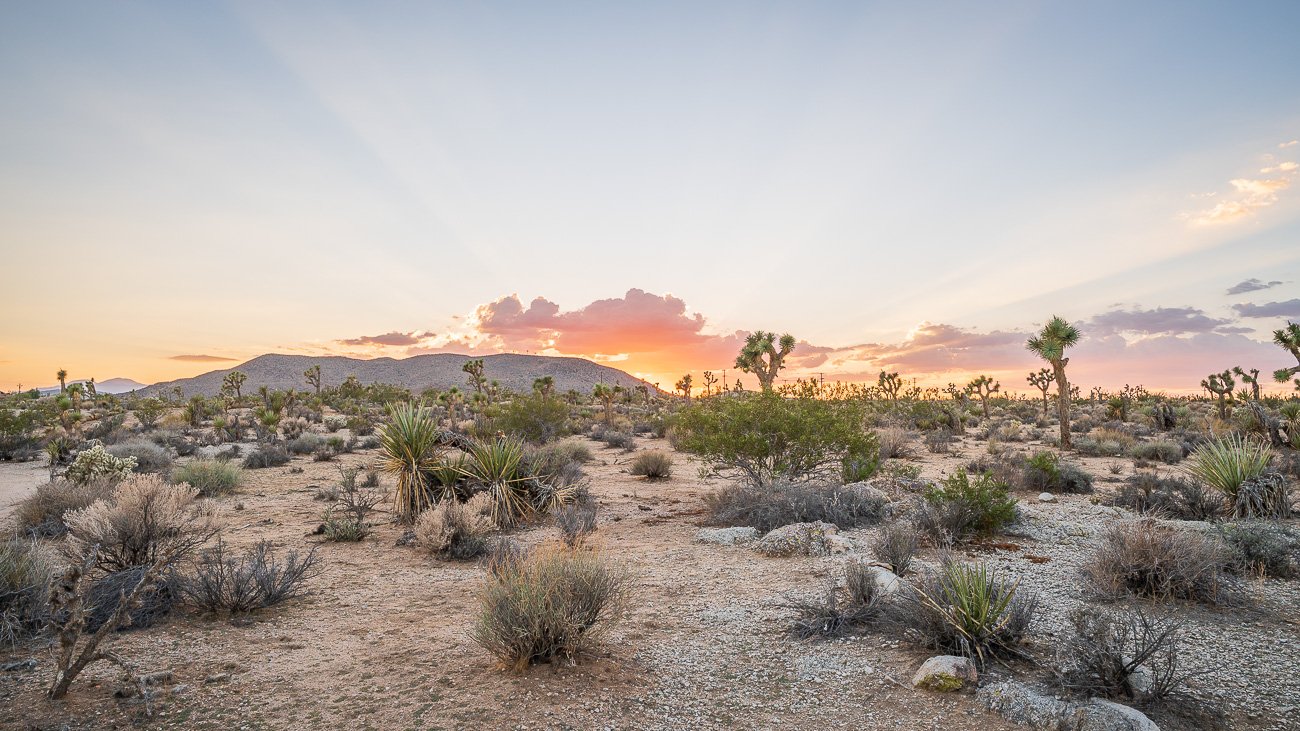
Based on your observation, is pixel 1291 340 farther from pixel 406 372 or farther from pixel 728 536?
pixel 406 372

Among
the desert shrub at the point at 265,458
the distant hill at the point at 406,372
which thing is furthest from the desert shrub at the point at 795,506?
the distant hill at the point at 406,372

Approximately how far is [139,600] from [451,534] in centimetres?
401

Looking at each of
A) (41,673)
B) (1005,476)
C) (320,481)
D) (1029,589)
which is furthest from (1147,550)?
(320,481)

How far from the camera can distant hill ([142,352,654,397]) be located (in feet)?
380

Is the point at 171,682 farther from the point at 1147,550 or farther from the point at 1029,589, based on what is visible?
the point at 1147,550

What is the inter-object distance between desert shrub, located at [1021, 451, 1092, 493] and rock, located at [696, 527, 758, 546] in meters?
8.41

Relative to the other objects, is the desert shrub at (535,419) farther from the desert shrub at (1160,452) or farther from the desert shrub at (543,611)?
the desert shrub at (1160,452)

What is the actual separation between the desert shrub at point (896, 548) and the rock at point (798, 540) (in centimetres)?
100

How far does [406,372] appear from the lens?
12812 centimetres

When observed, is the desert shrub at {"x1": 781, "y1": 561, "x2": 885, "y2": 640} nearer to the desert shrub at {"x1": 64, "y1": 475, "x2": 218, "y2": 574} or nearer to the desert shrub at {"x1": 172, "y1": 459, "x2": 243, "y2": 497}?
Result: the desert shrub at {"x1": 64, "y1": 475, "x2": 218, "y2": 574}

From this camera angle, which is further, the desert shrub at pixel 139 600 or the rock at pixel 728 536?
the rock at pixel 728 536

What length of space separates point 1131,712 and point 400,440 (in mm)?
11168

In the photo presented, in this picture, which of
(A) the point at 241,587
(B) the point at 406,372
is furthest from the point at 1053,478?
(B) the point at 406,372

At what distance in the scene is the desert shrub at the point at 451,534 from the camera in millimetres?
9562
